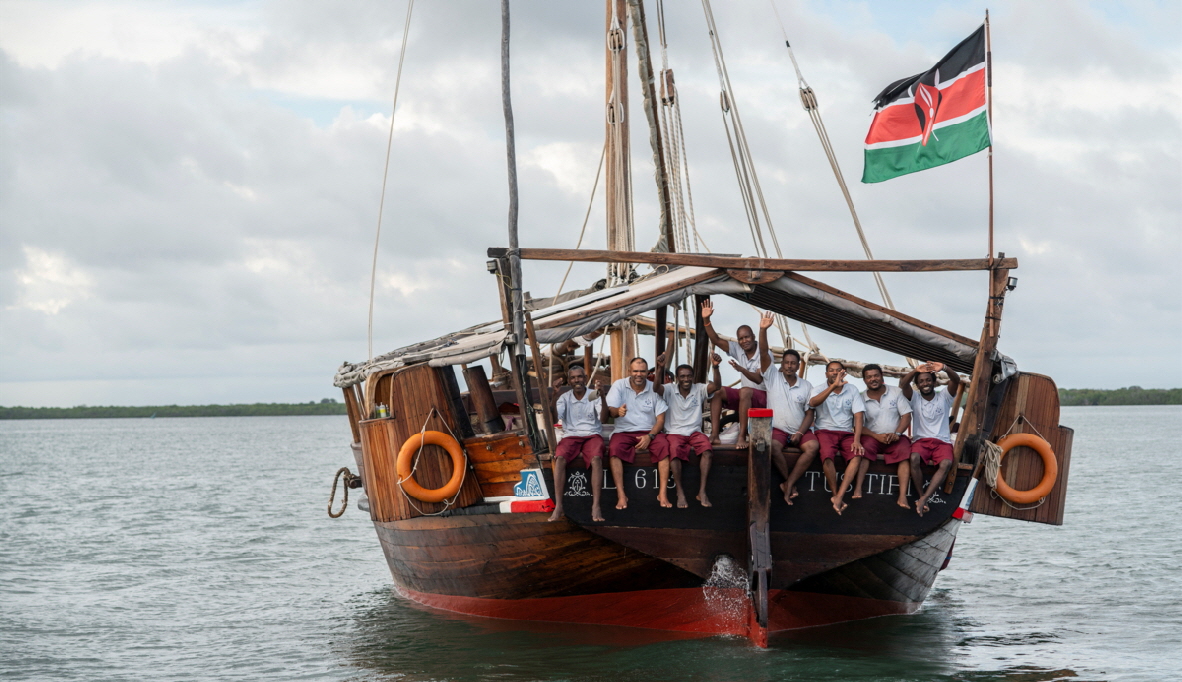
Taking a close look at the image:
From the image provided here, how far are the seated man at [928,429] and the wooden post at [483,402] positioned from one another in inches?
152

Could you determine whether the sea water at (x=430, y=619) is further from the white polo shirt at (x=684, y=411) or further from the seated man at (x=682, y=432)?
the white polo shirt at (x=684, y=411)

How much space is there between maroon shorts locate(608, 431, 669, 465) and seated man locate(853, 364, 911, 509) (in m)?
1.73

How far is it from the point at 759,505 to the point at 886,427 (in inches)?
54.2

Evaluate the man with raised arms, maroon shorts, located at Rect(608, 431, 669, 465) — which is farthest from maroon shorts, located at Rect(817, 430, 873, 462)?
maroon shorts, located at Rect(608, 431, 669, 465)

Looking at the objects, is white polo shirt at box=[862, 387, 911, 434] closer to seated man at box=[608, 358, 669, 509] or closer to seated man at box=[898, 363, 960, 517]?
seated man at box=[898, 363, 960, 517]

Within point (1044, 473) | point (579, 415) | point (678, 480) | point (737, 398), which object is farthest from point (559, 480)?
point (1044, 473)

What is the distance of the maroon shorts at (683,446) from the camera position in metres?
9.55

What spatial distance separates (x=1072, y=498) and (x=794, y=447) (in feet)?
68.8

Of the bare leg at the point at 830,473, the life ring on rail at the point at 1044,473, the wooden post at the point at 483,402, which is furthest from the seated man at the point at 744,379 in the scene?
the life ring on rail at the point at 1044,473

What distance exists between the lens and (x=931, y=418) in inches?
388

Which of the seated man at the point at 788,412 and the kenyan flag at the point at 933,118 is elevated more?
the kenyan flag at the point at 933,118

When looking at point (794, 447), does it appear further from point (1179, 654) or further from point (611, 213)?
point (611, 213)

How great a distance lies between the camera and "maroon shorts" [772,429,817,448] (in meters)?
9.55

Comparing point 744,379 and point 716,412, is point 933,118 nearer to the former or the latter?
point 744,379
